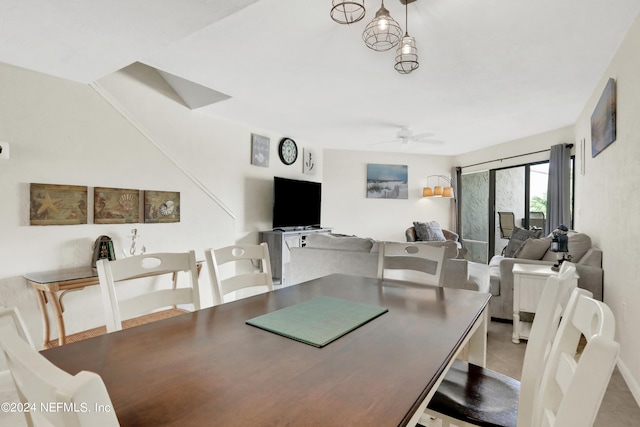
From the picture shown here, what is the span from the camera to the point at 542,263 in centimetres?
344

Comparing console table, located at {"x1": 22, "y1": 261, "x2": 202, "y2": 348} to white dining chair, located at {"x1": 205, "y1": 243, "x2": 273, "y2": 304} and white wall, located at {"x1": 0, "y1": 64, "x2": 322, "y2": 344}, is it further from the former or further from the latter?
white dining chair, located at {"x1": 205, "y1": 243, "x2": 273, "y2": 304}

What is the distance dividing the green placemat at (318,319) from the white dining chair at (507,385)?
1.28ft

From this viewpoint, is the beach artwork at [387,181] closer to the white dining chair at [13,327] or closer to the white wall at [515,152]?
the white wall at [515,152]

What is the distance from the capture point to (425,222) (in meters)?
7.37

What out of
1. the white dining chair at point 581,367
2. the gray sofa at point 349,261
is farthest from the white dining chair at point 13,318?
the gray sofa at point 349,261

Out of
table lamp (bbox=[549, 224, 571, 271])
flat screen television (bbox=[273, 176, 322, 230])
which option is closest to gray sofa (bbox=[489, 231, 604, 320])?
table lamp (bbox=[549, 224, 571, 271])

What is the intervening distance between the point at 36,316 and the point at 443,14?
12.6 ft

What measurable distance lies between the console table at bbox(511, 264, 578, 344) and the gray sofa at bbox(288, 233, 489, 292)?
1.09 feet

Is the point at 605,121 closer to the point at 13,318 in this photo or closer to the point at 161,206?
the point at 13,318

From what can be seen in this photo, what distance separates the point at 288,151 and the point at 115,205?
3151mm

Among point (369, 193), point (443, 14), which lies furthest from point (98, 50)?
point (369, 193)

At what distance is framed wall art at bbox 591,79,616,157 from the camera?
107 inches

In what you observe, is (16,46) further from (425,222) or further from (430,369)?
(425,222)

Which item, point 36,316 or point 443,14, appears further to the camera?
point 36,316
